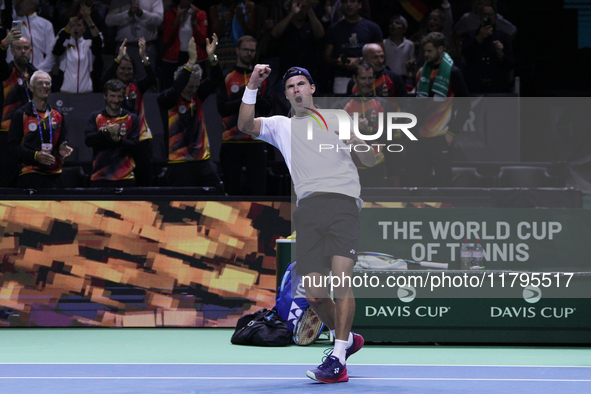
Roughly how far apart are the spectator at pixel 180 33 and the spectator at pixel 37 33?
1.53 meters

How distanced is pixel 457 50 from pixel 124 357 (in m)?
7.23

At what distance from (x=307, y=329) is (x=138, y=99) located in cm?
395

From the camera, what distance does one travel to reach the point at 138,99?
361 inches

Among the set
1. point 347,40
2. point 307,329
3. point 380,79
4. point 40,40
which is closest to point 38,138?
point 40,40

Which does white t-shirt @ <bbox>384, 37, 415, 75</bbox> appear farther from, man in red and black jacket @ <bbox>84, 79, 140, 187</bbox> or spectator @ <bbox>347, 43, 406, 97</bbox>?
man in red and black jacket @ <bbox>84, 79, 140, 187</bbox>

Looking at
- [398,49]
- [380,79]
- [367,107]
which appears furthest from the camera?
[398,49]

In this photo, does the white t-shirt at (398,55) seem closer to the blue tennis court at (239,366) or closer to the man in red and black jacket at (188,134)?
the man in red and black jacket at (188,134)

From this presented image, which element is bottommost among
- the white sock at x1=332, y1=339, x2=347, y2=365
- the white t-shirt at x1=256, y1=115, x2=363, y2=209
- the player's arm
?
the white sock at x1=332, y1=339, x2=347, y2=365

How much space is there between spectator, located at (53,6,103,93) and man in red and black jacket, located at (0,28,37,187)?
0.99 meters

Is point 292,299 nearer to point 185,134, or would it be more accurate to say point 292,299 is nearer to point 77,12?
point 185,134

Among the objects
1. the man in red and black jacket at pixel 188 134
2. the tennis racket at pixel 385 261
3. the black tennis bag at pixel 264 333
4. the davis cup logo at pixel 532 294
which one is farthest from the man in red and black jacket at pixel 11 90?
the davis cup logo at pixel 532 294

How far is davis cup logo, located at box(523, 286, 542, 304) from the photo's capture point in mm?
6613

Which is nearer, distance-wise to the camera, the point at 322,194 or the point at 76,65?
the point at 322,194

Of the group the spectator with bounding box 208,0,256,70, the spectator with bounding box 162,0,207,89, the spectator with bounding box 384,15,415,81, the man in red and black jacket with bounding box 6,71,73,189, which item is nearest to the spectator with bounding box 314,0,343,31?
the spectator with bounding box 384,15,415,81
